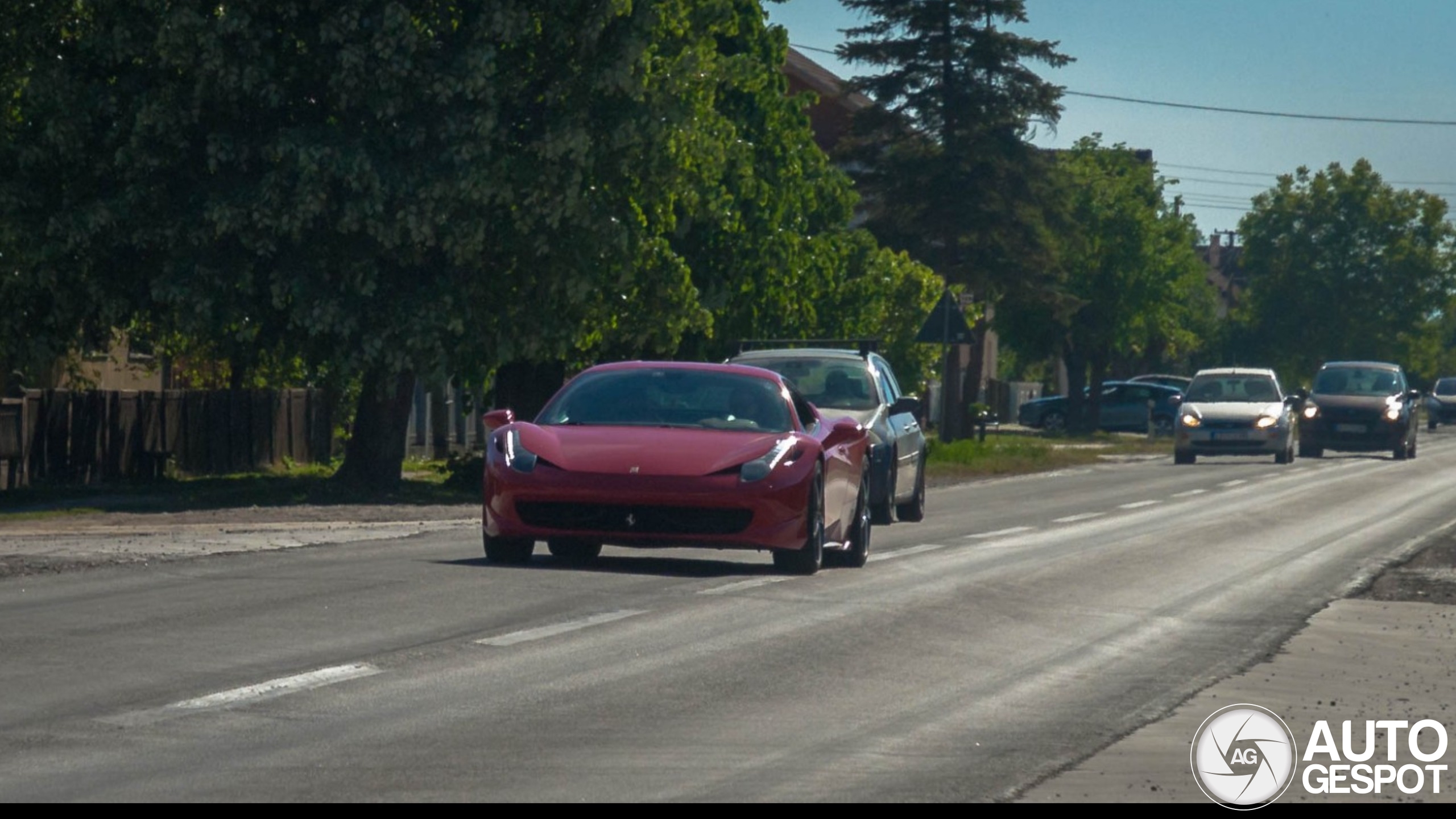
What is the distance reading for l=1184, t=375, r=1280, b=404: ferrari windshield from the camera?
41.5 m

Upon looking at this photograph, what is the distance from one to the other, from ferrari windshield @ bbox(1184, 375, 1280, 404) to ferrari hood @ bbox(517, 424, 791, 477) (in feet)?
92.0

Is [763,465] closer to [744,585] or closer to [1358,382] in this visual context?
[744,585]

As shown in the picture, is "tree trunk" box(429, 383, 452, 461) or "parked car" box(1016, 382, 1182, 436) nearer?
"tree trunk" box(429, 383, 452, 461)

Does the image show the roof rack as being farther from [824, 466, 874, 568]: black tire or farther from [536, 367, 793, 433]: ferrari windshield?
[536, 367, 793, 433]: ferrari windshield

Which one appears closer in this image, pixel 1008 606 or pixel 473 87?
pixel 1008 606

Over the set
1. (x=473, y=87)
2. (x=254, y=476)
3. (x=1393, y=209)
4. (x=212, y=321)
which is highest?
(x=1393, y=209)

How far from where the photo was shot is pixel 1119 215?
76562 mm

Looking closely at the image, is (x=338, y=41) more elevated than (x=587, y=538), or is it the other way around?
(x=338, y=41)

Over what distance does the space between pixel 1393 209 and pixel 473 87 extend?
91997 mm

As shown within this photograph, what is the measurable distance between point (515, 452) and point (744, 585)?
158 centimetres

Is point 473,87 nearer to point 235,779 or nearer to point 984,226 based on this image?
point 235,779

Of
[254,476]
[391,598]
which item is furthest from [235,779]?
[254,476]

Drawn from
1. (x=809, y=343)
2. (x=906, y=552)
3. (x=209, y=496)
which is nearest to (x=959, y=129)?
(x=809, y=343)

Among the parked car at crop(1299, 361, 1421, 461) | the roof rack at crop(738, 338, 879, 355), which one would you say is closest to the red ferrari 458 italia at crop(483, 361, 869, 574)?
the roof rack at crop(738, 338, 879, 355)
